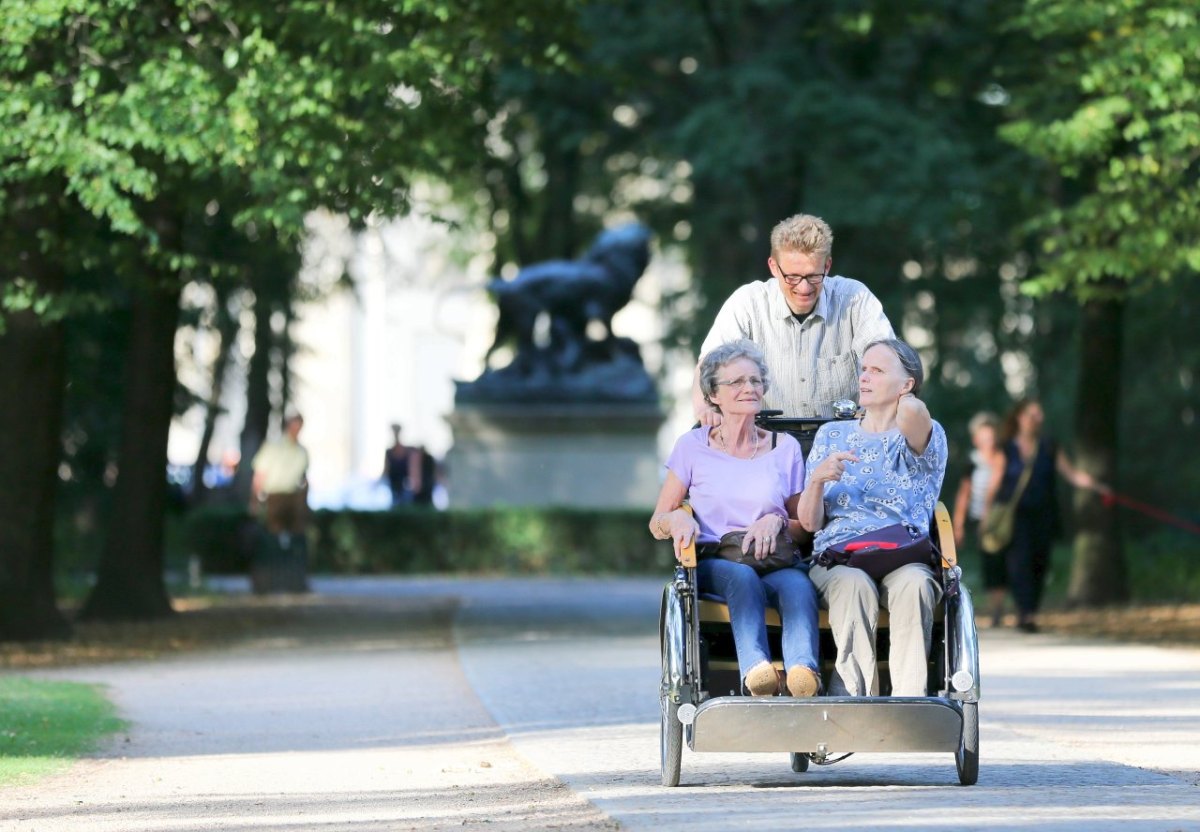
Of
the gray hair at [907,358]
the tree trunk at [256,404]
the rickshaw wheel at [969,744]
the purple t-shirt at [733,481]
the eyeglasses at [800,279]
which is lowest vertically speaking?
the rickshaw wheel at [969,744]

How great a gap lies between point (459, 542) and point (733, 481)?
23.8 m

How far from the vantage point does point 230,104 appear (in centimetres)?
1582

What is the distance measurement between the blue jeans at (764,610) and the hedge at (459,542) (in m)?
22.7

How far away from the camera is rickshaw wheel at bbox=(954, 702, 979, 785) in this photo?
8.22m

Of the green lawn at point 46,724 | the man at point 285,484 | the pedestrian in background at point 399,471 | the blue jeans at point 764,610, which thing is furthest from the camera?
the pedestrian in background at point 399,471

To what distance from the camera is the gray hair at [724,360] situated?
8523mm

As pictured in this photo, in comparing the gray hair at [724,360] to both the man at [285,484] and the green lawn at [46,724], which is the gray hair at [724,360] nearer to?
the green lawn at [46,724]

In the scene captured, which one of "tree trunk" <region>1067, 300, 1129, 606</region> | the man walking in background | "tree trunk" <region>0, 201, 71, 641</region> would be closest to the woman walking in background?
"tree trunk" <region>1067, 300, 1129, 606</region>

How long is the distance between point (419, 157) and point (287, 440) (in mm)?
9526

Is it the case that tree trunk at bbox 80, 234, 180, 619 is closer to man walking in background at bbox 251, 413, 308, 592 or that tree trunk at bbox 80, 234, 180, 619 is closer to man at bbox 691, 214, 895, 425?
man walking in background at bbox 251, 413, 308, 592

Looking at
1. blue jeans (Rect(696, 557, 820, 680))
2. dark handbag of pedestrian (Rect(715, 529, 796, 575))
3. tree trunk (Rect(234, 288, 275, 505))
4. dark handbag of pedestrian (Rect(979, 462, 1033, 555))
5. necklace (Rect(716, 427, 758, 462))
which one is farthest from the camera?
tree trunk (Rect(234, 288, 275, 505))

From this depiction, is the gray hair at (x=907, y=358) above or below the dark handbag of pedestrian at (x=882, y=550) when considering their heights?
above

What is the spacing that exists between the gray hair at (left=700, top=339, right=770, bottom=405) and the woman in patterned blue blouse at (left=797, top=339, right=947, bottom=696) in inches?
12.7

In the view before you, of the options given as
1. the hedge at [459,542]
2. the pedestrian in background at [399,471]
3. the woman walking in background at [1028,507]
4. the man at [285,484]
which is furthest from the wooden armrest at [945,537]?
the pedestrian in background at [399,471]
